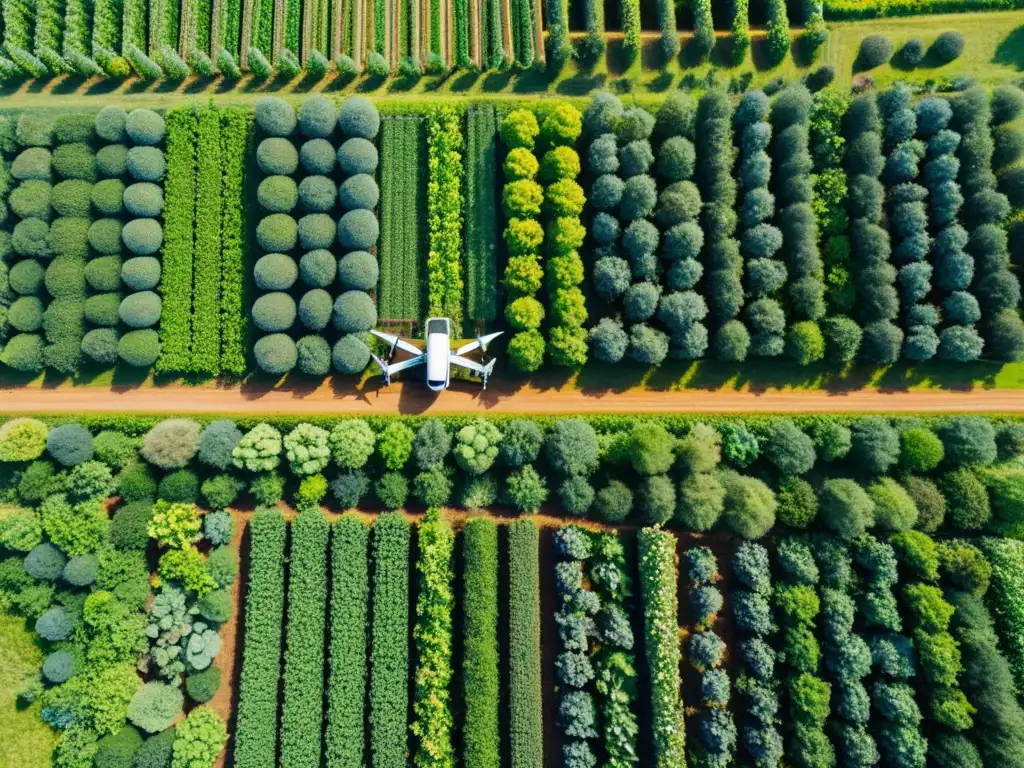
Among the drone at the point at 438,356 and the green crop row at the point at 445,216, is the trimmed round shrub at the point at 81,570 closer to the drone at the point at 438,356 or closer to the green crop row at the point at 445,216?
the drone at the point at 438,356

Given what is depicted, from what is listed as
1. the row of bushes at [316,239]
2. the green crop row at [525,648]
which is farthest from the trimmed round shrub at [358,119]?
the green crop row at [525,648]

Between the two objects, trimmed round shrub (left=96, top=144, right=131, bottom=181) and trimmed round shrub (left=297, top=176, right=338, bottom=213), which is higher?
trimmed round shrub (left=96, top=144, right=131, bottom=181)

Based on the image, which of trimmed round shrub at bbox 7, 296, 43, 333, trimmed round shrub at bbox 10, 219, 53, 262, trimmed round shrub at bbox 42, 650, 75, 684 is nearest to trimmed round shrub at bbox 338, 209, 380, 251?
trimmed round shrub at bbox 10, 219, 53, 262

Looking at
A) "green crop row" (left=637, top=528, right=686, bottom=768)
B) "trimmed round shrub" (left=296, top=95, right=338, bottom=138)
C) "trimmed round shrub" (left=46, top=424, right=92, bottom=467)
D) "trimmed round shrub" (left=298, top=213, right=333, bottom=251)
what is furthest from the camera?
"trimmed round shrub" (left=296, top=95, right=338, bottom=138)

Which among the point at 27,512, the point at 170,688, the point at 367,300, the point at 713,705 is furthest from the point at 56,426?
the point at 713,705

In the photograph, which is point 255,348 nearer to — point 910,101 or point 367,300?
point 367,300

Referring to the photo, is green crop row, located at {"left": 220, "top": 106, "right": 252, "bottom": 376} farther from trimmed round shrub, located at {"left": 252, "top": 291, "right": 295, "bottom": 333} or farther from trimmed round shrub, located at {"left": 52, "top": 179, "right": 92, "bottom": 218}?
trimmed round shrub, located at {"left": 52, "top": 179, "right": 92, "bottom": 218}
